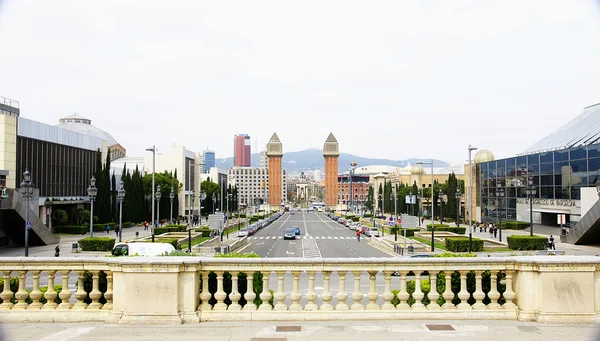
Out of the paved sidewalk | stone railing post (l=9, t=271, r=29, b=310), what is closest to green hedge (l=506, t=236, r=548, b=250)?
the paved sidewalk

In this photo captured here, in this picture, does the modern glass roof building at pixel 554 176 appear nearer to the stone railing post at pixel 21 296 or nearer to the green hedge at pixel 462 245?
the green hedge at pixel 462 245

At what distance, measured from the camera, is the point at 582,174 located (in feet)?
193

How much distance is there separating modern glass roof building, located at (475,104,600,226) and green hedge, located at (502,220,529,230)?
150 centimetres

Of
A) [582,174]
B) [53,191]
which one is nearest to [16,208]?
[53,191]

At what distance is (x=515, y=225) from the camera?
73.2 metres

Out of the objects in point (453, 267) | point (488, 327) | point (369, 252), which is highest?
point (453, 267)

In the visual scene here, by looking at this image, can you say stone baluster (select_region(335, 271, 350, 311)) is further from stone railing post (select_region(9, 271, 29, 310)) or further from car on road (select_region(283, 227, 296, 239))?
car on road (select_region(283, 227, 296, 239))

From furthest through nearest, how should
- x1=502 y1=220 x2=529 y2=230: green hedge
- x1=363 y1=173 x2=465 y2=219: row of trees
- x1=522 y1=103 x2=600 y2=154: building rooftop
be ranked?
1. x1=363 y1=173 x2=465 y2=219: row of trees
2. x1=502 y1=220 x2=529 y2=230: green hedge
3. x1=522 y1=103 x2=600 y2=154: building rooftop

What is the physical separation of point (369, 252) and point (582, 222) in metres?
19.2

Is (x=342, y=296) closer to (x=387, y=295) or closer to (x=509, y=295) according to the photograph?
(x=387, y=295)

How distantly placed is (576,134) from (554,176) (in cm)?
650

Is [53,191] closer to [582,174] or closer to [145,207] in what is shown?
[145,207]

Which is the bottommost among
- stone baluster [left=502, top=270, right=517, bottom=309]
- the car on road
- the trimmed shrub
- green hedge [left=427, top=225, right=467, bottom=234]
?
the car on road

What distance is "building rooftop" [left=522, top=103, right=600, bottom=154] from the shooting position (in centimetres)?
6179
